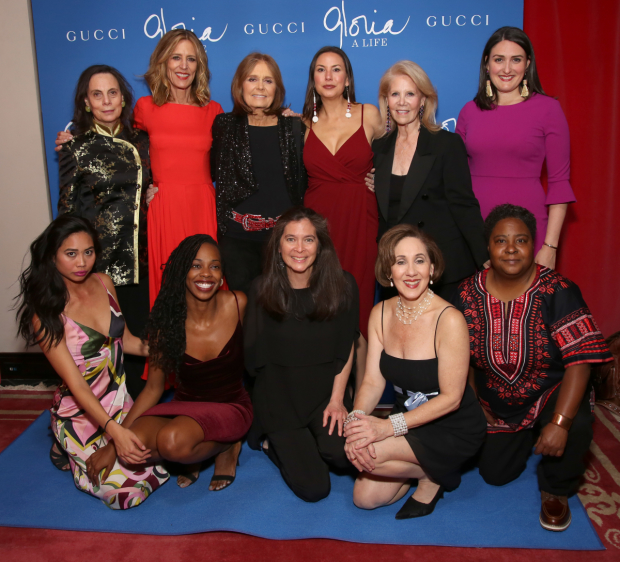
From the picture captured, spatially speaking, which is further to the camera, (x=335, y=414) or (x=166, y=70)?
(x=166, y=70)

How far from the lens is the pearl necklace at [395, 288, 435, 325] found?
2537 millimetres

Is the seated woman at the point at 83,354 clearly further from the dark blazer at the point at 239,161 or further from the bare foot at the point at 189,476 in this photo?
the dark blazer at the point at 239,161

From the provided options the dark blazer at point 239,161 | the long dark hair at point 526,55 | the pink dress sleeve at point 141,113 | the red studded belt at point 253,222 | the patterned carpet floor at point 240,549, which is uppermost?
the long dark hair at point 526,55

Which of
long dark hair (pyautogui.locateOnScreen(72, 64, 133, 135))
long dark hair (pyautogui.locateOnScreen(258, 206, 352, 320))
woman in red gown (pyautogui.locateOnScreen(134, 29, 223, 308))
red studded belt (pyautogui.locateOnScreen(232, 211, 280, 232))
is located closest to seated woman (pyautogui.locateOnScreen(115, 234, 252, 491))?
long dark hair (pyautogui.locateOnScreen(258, 206, 352, 320))

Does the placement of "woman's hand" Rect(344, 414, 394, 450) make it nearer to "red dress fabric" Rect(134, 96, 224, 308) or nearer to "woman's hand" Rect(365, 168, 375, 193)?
"woman's hand" Rect(365, 168, 375, 193)

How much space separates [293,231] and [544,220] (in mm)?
1400

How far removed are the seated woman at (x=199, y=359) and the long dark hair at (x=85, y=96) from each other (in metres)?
0.94

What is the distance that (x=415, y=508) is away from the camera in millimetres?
2574

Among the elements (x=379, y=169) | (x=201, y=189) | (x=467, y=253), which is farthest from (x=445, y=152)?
(x=201, y=189)

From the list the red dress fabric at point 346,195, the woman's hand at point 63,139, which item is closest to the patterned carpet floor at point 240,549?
the red dress fabric at point 346,195

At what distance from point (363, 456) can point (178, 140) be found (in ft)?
6.23

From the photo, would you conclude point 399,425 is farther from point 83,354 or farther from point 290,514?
point 83,354

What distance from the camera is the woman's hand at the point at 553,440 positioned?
2.43 m

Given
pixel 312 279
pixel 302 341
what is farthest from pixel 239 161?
pixel 302 341
